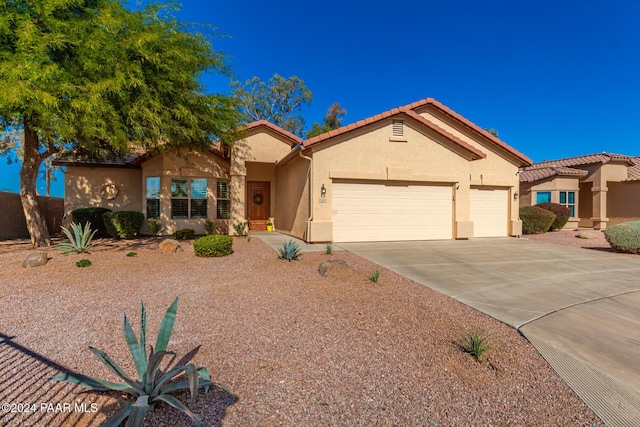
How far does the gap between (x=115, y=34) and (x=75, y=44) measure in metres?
1.04

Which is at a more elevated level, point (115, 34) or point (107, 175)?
point (115, 34)

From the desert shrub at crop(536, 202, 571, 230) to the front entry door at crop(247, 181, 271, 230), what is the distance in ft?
51.3

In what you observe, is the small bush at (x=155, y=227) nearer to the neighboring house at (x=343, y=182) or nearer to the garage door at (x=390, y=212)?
the neighboring house at (x=343, y=182)

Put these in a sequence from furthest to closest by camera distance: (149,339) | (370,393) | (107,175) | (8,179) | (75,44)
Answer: (8,179), (107,175), (75,44), (149,339), (370,393)

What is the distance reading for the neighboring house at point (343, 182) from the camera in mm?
12047

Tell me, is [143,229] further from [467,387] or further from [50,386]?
[467,387]

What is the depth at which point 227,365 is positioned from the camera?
327cm

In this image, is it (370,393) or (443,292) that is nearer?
(370,393)

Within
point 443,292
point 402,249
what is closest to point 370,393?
point 443,292

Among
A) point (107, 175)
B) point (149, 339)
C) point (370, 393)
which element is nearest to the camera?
point (370, 393)

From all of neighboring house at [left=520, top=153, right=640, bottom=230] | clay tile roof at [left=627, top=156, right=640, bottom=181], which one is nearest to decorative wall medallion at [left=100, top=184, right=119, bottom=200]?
neighboring house at [left=520, top=153, right=640, bottom=230]

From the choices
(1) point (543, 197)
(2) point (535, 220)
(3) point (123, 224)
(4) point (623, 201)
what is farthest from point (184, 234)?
(4) point (623, 201)

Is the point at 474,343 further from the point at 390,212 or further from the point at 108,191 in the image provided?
the point at 108,191

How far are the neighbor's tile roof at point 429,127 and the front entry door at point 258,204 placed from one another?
662 cm
